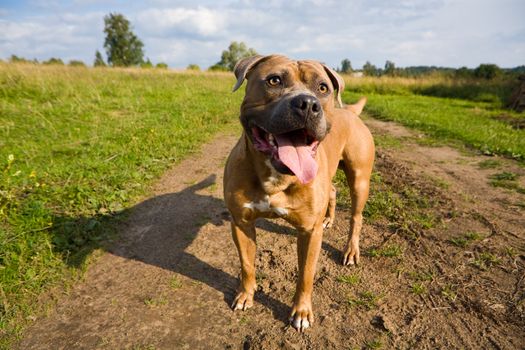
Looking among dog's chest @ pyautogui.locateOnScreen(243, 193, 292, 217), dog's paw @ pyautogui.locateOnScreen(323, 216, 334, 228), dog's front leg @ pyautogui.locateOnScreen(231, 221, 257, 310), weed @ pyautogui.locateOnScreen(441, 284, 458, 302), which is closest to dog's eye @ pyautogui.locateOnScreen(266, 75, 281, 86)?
dog's chest @ pyautogui.locateOnScreen(243, 193, 292, 217)

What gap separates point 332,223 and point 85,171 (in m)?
3.64

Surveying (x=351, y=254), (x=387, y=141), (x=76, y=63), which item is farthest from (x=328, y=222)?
(x=76, y=63)

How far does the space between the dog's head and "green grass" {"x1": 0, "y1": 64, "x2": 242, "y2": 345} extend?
7.84ft

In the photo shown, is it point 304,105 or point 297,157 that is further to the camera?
point 297,157

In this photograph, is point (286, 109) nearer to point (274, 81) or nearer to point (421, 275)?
point (274, 81)

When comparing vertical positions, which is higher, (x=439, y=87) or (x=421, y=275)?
(x=439, y=87)

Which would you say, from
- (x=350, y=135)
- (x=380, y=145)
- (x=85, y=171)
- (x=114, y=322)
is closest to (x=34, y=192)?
(x=85, y=171)

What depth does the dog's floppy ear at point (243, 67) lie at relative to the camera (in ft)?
8.52

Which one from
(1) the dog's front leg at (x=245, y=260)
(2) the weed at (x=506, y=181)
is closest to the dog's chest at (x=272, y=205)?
(1) the dog's front leg at (x=245, y=260)

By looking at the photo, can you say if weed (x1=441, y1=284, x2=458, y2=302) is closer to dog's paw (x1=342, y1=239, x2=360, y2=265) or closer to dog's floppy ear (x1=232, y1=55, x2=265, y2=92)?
dog's paw (x1=342, y1=239, x2=360, y2=265)

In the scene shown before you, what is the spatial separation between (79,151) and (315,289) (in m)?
4.84

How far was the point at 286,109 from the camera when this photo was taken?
7.13 feet

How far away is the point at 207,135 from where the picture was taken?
7.65 metres

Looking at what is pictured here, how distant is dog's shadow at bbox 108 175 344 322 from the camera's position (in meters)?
3.10
